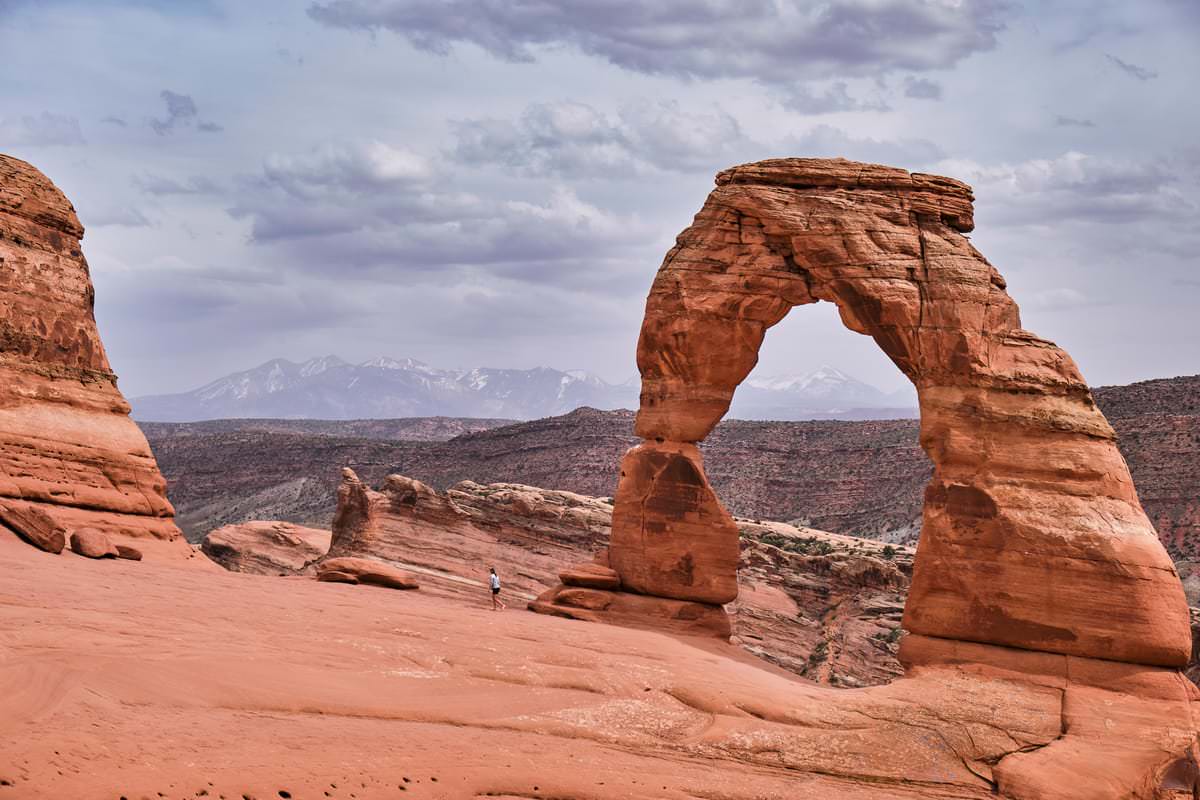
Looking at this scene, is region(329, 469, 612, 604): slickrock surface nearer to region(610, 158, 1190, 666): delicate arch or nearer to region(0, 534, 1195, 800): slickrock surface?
region(610, 158, 1190, 666): delicate arch

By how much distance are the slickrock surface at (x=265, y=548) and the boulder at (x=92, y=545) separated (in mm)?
12257

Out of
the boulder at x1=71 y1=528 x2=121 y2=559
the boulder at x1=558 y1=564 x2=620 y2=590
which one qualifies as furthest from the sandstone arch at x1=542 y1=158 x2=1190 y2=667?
the boulder at x1=71 y1=528 x2=121 y2=559

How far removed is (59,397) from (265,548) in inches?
495

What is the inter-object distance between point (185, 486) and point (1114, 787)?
7595 centimetres

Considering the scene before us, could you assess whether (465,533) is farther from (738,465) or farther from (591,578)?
(738,465)

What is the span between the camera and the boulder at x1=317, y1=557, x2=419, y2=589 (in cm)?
2880

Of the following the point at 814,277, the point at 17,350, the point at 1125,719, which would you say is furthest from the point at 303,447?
the point at 1125,719

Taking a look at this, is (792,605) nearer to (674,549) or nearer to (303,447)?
(674,549)

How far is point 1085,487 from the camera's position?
2205cm

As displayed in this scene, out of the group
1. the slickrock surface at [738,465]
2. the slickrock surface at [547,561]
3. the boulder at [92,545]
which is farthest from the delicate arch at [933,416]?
the slickrock surface at [738,465]

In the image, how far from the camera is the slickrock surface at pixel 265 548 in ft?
125

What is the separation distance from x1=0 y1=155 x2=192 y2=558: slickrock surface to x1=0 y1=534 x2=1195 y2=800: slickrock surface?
10.3 ft

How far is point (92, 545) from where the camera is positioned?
2412 cm

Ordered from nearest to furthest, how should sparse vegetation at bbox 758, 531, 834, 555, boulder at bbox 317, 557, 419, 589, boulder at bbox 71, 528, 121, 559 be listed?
1. boulder at bbox 71, 528, 121, 559
2. boulder at bbox 317, 557, 419, 589
3. sparse vegetation at bbox 758, 531, 834, 555
